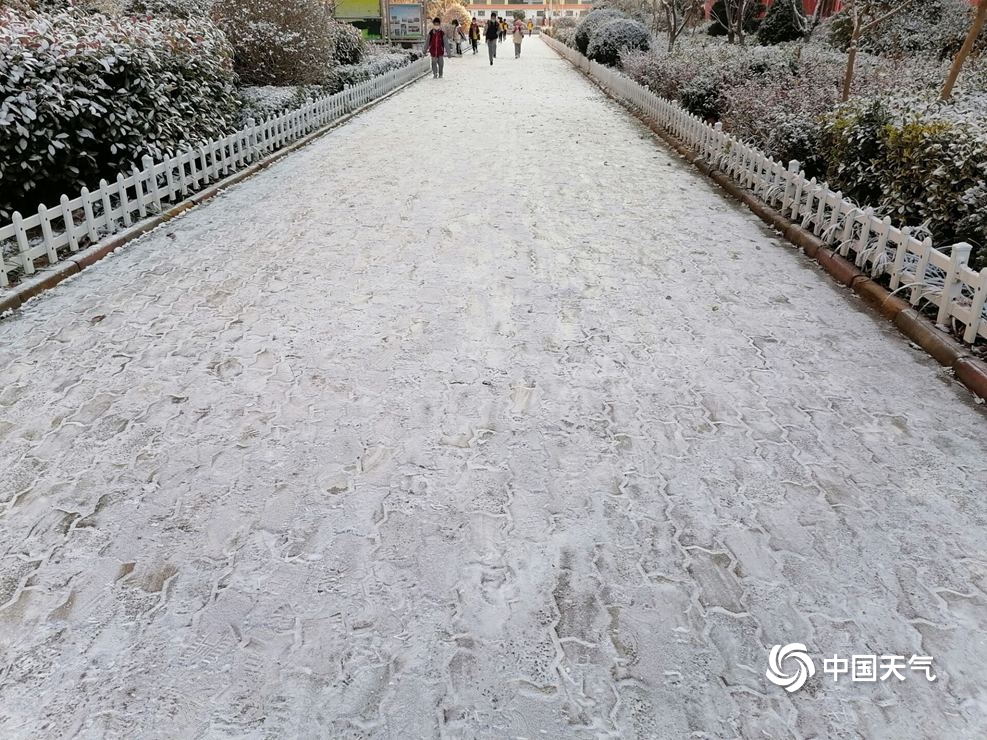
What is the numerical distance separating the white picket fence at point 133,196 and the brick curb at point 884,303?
6300mm

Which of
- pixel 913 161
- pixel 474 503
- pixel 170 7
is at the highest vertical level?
pixel 170 7

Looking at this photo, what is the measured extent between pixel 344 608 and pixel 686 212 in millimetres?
6587

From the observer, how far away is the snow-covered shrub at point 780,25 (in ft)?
68.5

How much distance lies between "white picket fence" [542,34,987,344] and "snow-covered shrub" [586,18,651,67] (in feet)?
49.2

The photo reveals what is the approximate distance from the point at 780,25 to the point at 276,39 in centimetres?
1477

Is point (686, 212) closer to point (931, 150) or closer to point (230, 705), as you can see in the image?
point (931, 150)

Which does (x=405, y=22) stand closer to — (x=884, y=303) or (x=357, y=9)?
(x=357, y=9)

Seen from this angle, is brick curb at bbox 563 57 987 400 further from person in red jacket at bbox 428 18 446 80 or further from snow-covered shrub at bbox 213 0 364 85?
person in red jacket at bbox 428 18 446 80

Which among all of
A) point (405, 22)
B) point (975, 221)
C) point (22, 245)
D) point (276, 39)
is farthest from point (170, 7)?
point (405, 22)

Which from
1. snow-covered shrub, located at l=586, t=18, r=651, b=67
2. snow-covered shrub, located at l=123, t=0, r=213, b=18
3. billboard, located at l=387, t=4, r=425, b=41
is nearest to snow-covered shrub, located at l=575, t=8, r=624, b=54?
snow-covered shrub, located at l=586, t=18, r=651, b=67

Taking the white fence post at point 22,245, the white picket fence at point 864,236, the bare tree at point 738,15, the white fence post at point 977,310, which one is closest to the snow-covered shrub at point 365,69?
the white picket fence at point 864,236

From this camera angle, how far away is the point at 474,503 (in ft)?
11.0

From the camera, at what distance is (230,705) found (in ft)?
7.70

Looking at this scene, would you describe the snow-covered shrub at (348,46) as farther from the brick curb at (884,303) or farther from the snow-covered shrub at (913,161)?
the snow-covered shrub at (913,161)
